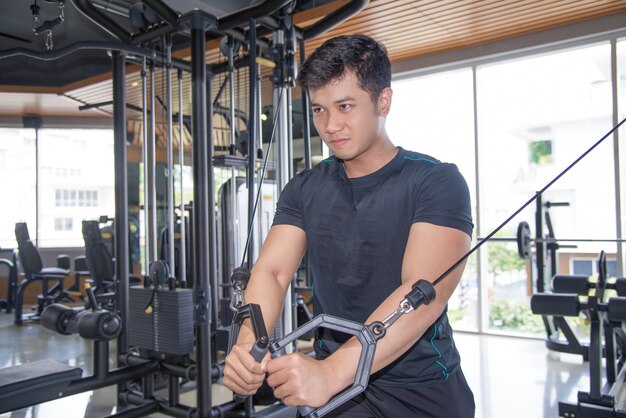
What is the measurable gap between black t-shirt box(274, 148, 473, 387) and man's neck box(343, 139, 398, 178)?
0.06 feet

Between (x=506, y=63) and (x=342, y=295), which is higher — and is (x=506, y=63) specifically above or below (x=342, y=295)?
above

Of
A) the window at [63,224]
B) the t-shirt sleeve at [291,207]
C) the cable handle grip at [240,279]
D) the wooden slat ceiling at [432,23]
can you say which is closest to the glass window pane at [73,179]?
the window at [63,224]

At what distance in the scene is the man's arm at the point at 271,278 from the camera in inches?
43.8

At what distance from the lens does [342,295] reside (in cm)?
128

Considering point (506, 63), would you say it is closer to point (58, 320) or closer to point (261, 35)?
point (261, 35)

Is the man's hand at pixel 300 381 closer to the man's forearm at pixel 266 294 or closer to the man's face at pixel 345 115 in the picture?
the man's forearm at pixel 266 294

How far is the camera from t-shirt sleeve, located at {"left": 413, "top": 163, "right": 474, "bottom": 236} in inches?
44.0

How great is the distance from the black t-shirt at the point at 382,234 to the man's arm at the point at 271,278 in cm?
7

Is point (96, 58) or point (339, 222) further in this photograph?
point (96, 58)

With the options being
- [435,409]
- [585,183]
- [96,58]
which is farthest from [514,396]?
[96,58]

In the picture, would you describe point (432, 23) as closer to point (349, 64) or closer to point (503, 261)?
point (503, 261)

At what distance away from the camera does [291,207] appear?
4.65ft

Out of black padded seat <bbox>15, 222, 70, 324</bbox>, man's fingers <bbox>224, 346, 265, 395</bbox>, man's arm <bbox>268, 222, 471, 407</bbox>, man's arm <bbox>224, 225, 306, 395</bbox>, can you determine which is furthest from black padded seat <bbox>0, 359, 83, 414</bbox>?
black padded seat <bbox>15, 222, 70, 324</bbox>

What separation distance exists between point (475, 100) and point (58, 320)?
4435 mm
